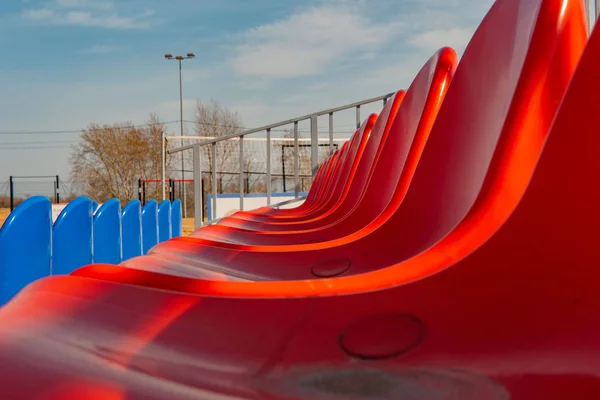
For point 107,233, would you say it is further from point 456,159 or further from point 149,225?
point 456,159

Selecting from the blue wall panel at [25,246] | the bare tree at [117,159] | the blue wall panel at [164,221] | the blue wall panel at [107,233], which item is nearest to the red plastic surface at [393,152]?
the blue wall panel at [25,246]

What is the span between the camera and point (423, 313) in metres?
0.58

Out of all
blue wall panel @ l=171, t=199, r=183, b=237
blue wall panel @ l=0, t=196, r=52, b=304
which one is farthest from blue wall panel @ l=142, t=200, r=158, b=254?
blue wall panel @ l=0, t=196, r=52, b=304

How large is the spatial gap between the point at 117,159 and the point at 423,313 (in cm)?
2733

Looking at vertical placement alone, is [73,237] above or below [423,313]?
below

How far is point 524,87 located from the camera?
0.75 m

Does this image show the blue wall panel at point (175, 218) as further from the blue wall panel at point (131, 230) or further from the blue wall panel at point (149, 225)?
the blue wall panel at point (131, 230)

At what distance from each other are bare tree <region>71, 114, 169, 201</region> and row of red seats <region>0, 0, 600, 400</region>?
26445mm

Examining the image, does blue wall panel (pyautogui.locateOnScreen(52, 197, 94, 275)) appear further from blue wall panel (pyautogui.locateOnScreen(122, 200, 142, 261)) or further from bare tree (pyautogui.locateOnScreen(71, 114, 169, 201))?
bare tree (pyautogui.locateOnScreen(71, 114, 169, 201))

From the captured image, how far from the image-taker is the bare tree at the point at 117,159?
86.7ft

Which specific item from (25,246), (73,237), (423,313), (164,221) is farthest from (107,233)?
(423,313)

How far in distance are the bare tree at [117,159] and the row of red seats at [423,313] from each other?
86.8 feet

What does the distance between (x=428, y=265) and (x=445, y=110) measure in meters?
0.57

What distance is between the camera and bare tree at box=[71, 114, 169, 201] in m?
26.4
